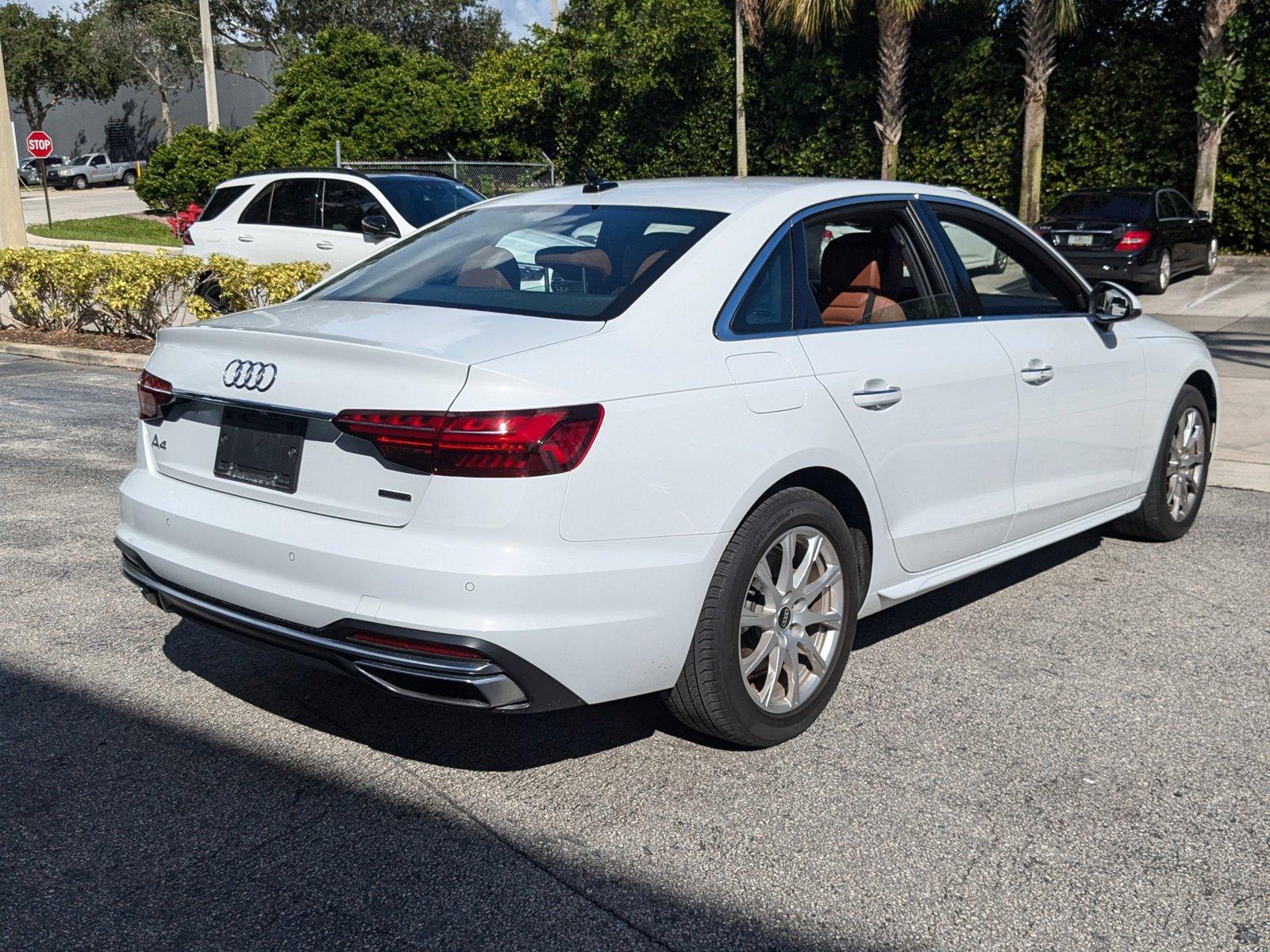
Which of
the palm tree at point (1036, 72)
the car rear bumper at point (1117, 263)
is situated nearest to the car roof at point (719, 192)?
the car rear bumper at point (1117, 263)

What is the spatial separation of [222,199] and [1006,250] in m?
11.7

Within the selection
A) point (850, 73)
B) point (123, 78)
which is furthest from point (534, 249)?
point (123, 78)

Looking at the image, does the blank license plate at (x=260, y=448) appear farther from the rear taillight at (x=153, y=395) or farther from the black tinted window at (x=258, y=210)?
the black tinted window at (x=258, y=210)

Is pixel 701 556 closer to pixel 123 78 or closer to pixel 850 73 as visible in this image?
pixel 850 73

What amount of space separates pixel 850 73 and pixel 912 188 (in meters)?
21.7

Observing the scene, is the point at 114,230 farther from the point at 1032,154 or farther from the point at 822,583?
the point at 822,583

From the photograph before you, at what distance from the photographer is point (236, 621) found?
342 cm

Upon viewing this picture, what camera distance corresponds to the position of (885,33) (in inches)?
891

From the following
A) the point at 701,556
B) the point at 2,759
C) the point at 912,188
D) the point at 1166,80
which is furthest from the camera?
the point at 1166,80

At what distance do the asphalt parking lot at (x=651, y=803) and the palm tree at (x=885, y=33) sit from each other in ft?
63.1

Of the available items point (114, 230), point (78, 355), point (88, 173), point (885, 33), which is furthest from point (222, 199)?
A: point (88, 173)

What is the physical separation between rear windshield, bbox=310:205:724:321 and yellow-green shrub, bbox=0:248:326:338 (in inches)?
324

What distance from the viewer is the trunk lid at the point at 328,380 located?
3133 millimetres

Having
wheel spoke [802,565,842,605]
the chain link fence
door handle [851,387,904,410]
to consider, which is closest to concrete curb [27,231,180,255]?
the chain link fence
